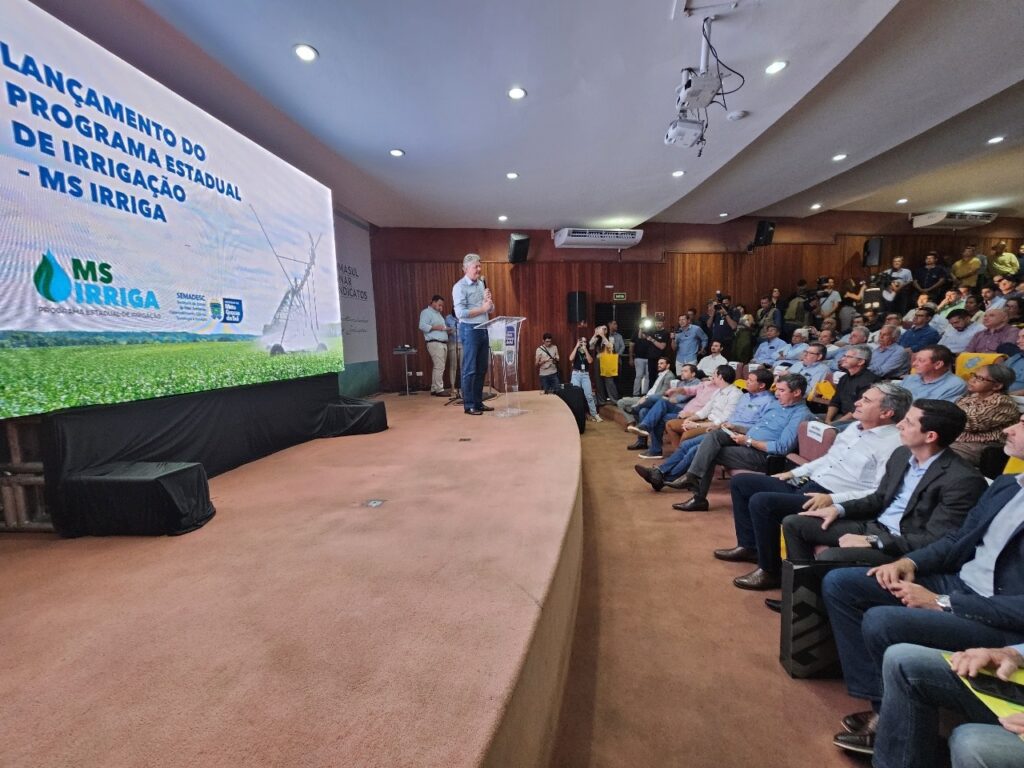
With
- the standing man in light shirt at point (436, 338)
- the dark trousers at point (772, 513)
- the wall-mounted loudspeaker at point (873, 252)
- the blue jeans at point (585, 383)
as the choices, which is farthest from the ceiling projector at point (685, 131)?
the wall-mounted loudspeaker at point (873, 252)

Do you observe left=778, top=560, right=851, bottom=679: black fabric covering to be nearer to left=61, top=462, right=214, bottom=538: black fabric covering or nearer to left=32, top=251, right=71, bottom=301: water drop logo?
left=61, top=462, right=214, bottom=538: black fabric covering

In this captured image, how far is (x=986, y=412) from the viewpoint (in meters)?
2.32

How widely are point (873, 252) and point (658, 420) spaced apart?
7.84 m

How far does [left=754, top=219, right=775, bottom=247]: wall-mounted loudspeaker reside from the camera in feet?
26.8

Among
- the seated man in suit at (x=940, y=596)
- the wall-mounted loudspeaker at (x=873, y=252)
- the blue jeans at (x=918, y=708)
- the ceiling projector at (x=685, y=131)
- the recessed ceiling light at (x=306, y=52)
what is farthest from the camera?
the wall-mounted loudspeaker at (x=873, y=252)

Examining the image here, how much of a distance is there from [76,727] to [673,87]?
4.67m

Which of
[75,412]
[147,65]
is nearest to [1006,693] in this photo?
[75,412]

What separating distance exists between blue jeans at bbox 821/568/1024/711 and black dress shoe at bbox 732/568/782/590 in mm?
681

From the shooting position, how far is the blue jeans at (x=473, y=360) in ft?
13.0

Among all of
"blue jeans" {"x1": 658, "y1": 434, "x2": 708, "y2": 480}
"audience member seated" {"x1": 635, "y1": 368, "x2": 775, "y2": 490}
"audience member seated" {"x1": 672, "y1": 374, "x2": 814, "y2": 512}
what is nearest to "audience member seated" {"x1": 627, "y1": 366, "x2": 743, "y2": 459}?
"audience member seated" {"x1": 635, "y1": 368, "x2": 775, "y2": 490}

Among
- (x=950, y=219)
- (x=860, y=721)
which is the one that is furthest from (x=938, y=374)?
(x=950, y=219)

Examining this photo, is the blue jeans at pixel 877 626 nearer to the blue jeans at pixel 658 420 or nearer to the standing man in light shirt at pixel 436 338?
the blue jeans at pixel 658 420

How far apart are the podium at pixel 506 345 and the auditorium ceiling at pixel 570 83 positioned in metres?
1.87

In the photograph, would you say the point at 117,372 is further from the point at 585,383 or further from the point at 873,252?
the point at 873,252
